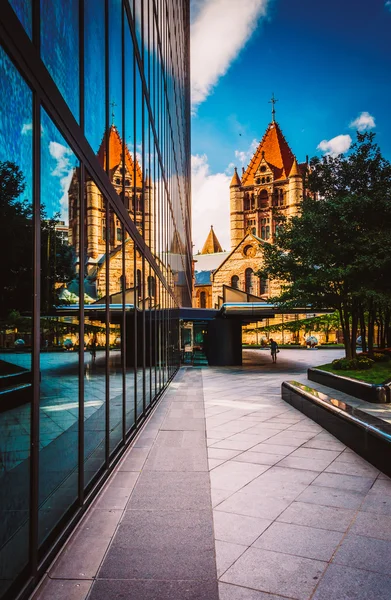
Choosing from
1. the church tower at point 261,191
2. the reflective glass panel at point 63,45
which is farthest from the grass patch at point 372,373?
the church tower at point 261,191

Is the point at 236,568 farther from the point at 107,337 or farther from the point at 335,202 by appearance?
the point at 335,202

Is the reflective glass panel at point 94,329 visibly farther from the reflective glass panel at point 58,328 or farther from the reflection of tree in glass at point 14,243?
the reflection of tree in glass at point 14,243

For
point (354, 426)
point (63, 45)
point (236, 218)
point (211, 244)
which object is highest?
point (211, 244)

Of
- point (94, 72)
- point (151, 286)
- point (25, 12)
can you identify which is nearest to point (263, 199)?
point (151, 286)

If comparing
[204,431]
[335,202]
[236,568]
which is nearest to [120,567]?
[236,568]

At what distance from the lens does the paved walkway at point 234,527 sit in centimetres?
329

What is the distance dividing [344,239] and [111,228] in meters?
14.8

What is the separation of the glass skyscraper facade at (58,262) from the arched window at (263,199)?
291 ft

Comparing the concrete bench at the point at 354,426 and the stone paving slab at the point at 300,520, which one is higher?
the concrete bench at the point at 354,426

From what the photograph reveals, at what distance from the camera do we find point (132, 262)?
8.59 metres

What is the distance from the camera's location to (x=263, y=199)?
310 ft

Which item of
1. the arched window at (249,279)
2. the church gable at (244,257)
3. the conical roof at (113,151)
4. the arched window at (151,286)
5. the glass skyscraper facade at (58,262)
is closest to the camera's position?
the glass skyscraper facade at (58,262)

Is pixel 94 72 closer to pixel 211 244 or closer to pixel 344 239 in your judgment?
pixel 344 239

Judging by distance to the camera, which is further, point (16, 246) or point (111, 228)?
point (111, 228)
